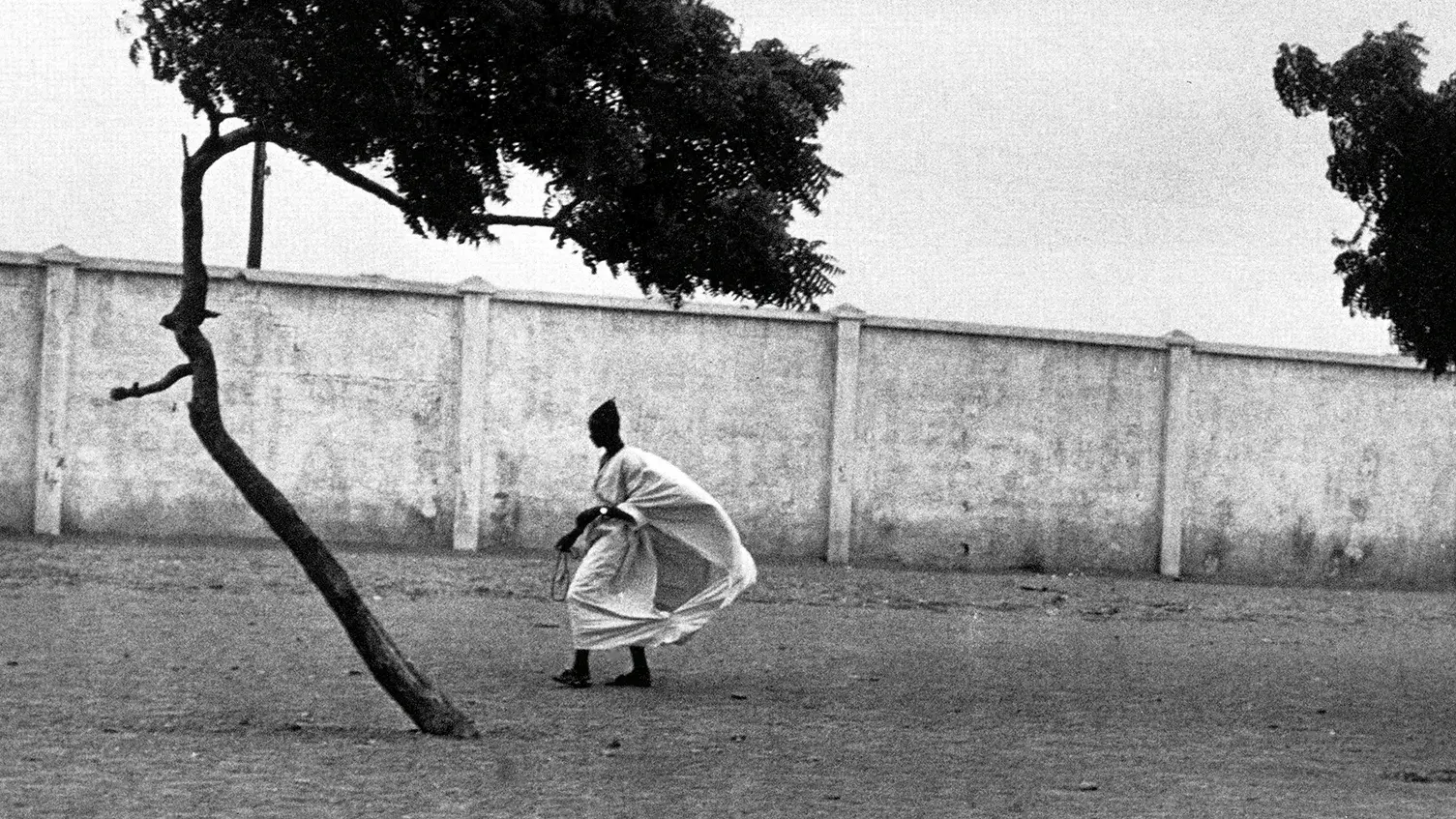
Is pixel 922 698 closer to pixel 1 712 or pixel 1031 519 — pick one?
pixel 1 712

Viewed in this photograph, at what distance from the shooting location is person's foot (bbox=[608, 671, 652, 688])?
10844 millimetres

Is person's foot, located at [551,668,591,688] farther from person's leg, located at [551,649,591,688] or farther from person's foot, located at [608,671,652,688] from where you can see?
person's foot, located at [608,671,652,688]

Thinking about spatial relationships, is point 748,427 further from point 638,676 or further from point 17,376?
point 638,676

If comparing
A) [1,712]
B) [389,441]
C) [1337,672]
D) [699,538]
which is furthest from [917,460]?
[1,712]

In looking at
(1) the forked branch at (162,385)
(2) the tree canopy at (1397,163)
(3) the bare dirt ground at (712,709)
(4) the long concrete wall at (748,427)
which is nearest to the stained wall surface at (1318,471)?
(4) the long concrete wall at (748,427)

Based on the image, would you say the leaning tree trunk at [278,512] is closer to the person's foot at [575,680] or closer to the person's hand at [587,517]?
the person's foot at [575,680]

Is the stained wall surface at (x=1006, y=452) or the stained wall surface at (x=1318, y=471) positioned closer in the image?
the stained wall surface at (x=1006, y=452)

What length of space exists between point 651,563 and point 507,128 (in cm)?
341

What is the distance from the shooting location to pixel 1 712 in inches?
337

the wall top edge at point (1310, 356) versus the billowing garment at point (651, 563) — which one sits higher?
the wall top edge at point (1310, 356)

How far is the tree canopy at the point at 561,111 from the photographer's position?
8125 millimetres

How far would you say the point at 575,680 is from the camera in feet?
35.0

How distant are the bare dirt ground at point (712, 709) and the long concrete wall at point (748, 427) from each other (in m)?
2.22

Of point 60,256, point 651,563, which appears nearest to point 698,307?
point 60,256
